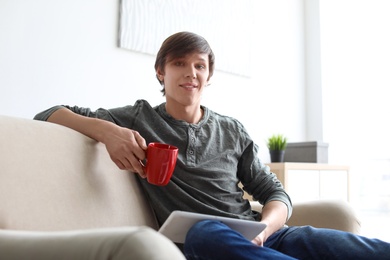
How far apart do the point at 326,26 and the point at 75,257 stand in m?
3.66

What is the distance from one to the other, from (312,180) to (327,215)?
4.64 feet

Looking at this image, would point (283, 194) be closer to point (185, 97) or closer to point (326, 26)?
point (185, 97)

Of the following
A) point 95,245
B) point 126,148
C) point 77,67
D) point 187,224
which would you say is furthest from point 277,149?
point 95,245

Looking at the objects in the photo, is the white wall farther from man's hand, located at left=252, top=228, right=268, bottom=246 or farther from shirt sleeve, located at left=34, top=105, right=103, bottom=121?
man's hand, located at left=252, top=228, right=268, bottom=246

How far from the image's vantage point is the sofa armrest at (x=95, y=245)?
1.86 feet

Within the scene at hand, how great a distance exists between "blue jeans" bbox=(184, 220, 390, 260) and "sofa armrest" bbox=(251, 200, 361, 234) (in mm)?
254

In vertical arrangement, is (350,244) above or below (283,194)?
below

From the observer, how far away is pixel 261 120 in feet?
11.4

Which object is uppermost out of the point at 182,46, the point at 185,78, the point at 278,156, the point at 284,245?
the point at 182,46

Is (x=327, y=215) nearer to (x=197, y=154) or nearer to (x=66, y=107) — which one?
(x=197, y=154)

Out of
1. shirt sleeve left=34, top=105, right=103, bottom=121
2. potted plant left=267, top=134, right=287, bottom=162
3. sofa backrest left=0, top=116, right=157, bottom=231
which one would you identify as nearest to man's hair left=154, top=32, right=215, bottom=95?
shirt sleeve left=34, top=105, right=103, bottom=121

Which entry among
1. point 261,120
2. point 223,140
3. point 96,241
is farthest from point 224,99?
point 96,241

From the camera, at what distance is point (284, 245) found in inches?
55.4

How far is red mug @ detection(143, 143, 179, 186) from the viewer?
1189 mm
